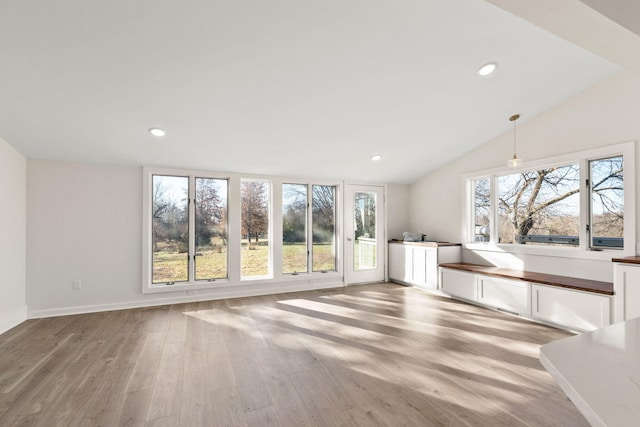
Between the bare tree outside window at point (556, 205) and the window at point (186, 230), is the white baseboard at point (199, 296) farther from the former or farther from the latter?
the bare tree outside window at point (556, 205)

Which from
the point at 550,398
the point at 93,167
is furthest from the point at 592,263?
the point at 93,167

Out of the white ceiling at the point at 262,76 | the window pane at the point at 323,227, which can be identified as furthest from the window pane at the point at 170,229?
the window pane at the point at 323,227

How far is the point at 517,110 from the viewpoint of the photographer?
12.7 feet

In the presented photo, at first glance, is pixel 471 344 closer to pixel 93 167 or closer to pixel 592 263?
pixel 592 263

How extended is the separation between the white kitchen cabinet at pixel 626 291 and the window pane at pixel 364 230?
11.7 ft

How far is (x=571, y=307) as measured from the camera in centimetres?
327

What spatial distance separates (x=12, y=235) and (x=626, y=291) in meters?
6.58

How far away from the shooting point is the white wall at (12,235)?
10.8 feet

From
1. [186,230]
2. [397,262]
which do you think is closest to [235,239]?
[186,230]

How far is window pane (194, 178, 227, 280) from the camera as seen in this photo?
4.65 meters

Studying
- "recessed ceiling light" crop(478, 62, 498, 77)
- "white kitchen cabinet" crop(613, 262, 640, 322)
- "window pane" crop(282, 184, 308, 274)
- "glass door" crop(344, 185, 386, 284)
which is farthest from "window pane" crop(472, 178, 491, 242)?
"window pane" crop(282, 184, 308, 274)

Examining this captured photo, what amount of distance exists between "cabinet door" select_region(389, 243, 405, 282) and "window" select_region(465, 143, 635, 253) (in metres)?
1.25

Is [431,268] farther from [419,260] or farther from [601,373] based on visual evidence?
[601,373]

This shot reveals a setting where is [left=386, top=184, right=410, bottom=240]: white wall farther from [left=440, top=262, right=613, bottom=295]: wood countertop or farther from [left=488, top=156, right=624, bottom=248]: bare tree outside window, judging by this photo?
[left=440, top=262, right=613, bottom=295]: wood countertop
